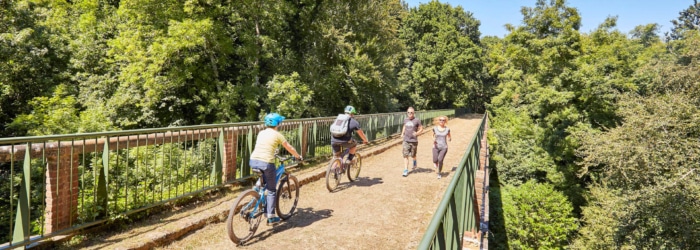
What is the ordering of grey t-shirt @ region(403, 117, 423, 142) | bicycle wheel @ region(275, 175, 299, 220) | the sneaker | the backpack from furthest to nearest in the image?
grey t-shirt @ region(403, 117, 423, 142) → the backpack → bicycle wheel @ region(275, 175, 299, 220) → the sneaker

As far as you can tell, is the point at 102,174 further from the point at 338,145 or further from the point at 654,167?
the point at 654,167

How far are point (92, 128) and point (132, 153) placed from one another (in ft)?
28.2

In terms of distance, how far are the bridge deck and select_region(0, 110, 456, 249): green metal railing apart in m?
0.32

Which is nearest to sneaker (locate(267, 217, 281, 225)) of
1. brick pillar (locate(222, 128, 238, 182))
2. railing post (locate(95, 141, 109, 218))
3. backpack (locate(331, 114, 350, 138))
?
brick pillar (locate(222, 128, 238, 182))

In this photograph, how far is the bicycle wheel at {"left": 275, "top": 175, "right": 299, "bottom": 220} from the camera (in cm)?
512

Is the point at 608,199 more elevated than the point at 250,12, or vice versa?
the point at 250,12

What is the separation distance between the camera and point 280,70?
63.4ft

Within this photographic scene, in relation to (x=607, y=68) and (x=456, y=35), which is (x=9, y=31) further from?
(x=456, y=35)

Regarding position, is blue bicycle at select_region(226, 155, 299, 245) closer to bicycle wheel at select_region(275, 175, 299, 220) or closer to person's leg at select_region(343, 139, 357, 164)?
bicycle wheel at select_region(275, 175, 299, 220)

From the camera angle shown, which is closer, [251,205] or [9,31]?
[251,205]

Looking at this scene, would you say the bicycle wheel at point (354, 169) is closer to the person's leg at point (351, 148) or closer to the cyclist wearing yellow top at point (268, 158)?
the person's leg at point (351, 148)

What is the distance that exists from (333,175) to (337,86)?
15209 millimetres

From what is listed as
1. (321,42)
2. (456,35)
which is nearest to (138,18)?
(321,42)

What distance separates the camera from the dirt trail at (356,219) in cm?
456
